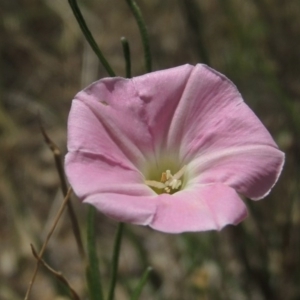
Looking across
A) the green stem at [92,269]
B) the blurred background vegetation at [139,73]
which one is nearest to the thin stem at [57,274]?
the green stem at [92,269]

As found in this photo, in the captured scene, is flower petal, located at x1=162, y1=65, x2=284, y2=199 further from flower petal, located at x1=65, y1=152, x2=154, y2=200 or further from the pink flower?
flower petal, located at x1=65, y1=152, x2=154, y2=200

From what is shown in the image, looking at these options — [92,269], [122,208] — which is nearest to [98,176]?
[122,208]

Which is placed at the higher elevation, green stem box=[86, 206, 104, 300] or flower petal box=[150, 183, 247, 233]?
flower petal box=[150, 183, 247, 233]

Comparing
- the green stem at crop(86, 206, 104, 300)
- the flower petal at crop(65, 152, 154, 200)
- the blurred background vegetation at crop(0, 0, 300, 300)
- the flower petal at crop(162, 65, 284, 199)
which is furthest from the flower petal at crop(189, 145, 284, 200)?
the blurred background vegetation at crop(0, 0, 300, 300)

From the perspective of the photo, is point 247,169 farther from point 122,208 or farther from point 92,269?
point 92,269

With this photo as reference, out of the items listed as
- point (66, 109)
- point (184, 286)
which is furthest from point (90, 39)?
point (66, 109)

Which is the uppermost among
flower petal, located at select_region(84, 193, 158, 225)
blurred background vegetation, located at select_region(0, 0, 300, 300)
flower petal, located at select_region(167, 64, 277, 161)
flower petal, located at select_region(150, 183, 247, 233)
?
flower petal, located at select_region(167, 64, 277, 161)
